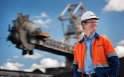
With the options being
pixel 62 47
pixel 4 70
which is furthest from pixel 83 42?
pixel 62 47

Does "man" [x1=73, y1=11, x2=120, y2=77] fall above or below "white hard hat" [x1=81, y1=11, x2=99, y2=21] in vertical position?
below

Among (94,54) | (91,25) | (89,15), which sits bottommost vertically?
(94,54)

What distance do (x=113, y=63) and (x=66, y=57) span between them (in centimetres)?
3840

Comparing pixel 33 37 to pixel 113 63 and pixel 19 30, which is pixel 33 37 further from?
pixel 113 63

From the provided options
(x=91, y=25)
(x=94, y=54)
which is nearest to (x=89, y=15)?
(x=91, y=25)

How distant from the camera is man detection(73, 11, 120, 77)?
4207 millimetres

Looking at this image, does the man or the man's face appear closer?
the man

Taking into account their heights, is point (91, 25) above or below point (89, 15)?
below

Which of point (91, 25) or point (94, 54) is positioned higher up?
point (91, 25)

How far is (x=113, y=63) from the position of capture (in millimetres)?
4176

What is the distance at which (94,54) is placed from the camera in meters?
4.29

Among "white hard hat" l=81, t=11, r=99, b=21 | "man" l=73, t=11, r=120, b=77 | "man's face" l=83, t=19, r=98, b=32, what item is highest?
"white hard hat" l=81, t=11, r=99, b=21

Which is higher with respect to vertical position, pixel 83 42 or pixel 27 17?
pixel 27 17

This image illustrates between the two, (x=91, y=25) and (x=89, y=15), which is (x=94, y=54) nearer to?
(x=91, y=25)
